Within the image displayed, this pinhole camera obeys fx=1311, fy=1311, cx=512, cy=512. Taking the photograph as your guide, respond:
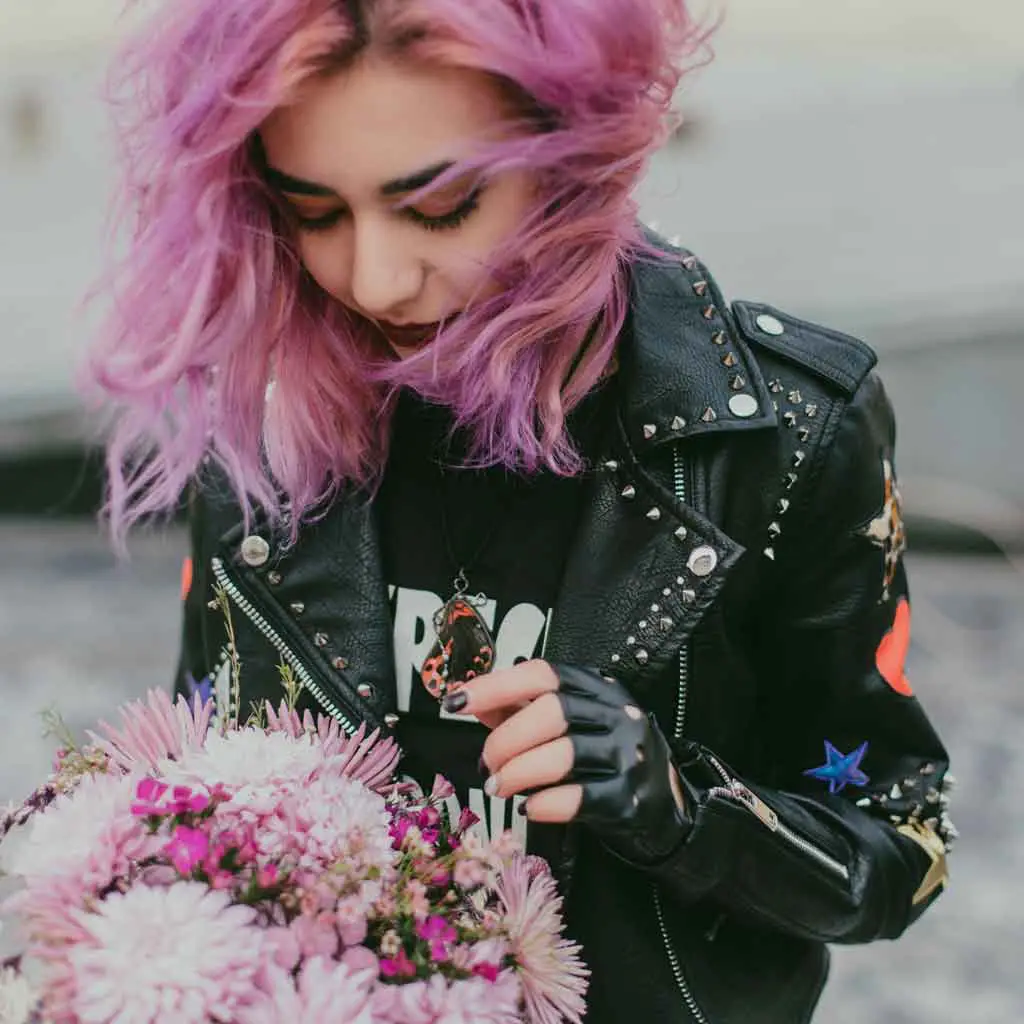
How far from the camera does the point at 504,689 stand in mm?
1165

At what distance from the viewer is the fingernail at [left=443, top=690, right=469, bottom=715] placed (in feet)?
3.80

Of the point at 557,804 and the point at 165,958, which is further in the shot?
the point at 557,804

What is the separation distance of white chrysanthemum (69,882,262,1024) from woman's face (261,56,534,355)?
59 centimetres

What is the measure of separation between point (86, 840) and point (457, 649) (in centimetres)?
54

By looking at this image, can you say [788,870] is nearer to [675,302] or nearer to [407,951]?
[407,951]

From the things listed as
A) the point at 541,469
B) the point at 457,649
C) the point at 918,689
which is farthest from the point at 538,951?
the point at 918,689

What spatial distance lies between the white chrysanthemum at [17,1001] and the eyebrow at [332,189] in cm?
73

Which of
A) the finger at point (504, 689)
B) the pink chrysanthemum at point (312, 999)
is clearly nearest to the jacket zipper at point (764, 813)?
the finger at point (504, 689)

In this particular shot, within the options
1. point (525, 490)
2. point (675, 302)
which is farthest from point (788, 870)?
point (675, 302)

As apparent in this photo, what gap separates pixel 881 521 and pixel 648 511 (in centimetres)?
26

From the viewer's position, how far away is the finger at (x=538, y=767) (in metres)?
1.15

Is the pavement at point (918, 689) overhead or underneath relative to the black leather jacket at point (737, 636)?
underneath

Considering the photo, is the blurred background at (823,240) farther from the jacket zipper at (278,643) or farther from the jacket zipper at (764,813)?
the jacket zipper at (764,813)

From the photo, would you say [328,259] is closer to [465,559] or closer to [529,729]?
[465,559]
